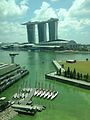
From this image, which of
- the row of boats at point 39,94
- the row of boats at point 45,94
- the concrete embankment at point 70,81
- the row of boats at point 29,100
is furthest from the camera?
the concrete embankment at point 70,81

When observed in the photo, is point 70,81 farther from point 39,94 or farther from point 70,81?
point 39,94

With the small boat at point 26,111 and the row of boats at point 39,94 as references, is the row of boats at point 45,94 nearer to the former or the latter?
the row of boats at point 39,94

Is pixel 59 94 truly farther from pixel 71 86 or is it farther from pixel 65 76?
pixel 65 76

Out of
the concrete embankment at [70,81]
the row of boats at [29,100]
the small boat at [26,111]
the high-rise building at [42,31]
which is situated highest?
the high-rise building at [42,31]

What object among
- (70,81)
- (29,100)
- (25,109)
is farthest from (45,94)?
(70,81)

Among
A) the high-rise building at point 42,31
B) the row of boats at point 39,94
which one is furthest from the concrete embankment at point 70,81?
the high-rise building at point 42,31

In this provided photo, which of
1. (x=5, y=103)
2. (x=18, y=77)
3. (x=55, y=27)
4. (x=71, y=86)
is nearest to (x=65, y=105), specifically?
(x=5, y=103)

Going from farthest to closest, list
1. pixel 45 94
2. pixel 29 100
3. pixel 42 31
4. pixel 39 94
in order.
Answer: pixel 42 31 → pixel 39 94 → pixel 45 94 → pixel 29 100

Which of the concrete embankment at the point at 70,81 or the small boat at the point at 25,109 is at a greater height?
the concrete embankment at the point at 70,81

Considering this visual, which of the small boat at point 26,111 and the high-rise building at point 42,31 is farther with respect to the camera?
the high-rise building at point 42,31

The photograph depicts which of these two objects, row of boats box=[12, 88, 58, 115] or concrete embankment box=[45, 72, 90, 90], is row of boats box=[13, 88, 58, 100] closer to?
row of boats box=[12, 88, 58, 115]

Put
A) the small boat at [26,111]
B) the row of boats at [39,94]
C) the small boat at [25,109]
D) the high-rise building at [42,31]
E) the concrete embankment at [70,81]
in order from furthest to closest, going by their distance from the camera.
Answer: the high-rise building at [42,31], the concrete embankment at [70,81], the row of boats at [39,94], the small boat at [25,109], the small boat at [26,111]
